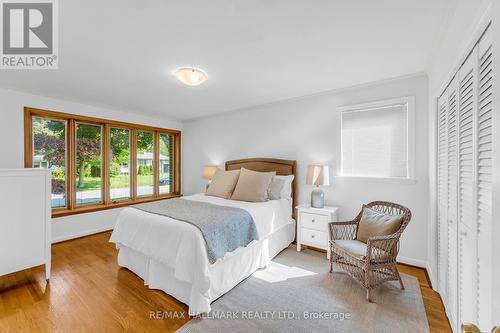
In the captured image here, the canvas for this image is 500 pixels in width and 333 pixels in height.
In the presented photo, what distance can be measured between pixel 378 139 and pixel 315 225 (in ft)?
4.69

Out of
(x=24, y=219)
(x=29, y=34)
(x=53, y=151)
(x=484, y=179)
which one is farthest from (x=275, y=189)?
(x=53, y=151)

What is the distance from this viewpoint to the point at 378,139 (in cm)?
293

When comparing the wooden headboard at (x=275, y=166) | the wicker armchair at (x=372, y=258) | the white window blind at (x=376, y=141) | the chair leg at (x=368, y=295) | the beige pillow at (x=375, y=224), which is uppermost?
the white window blind at (x=376, y=141)

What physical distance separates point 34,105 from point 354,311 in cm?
490

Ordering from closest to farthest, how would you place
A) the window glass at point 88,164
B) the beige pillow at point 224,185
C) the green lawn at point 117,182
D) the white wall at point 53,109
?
the white wall at point 53,109, the beige pillow at point 224,185, the window glass at point 88,164, the green lawn at point 117,182

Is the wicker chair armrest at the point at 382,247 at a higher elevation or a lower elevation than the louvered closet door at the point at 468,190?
lower

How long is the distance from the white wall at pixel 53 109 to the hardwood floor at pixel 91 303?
1.08m

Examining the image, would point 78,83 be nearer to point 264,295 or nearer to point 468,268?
point 264,295

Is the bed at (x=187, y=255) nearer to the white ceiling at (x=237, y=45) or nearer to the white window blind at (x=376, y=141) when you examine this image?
the white window blind at (x=376, y=141)

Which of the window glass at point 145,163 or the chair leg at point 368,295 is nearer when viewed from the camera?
the chair leg at point 368,295

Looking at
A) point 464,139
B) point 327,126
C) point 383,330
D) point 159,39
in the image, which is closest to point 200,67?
point 159,39

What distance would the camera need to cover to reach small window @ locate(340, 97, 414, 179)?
275 centimetres

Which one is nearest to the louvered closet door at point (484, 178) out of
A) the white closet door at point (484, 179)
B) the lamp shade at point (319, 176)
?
the white closet door at point (484, 179)

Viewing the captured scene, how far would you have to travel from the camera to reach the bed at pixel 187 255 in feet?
6.07
